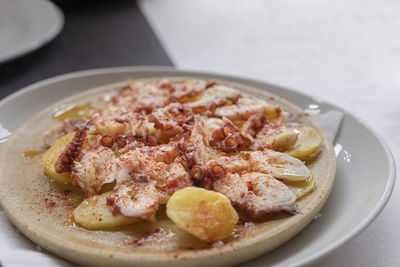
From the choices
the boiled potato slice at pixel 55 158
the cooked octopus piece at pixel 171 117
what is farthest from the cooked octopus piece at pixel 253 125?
the boiled potato slice at pixel 55 158

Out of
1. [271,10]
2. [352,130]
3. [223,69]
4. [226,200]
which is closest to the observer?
[226,200]

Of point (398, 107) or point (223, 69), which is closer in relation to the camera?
point (398, 107)

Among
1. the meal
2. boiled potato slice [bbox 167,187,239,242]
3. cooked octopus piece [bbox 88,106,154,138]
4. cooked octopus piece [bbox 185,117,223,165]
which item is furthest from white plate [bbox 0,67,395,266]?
cooked octopus piece [bbox 88,106,154,138]

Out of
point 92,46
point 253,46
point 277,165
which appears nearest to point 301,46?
point 253,46

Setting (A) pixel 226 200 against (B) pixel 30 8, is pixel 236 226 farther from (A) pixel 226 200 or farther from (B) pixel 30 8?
(B) pixel 30 8

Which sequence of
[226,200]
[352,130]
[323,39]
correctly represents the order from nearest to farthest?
[226,200] → [352,130] → [323,39]

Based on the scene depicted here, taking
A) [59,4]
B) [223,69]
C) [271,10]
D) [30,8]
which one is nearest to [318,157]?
[223,69]
